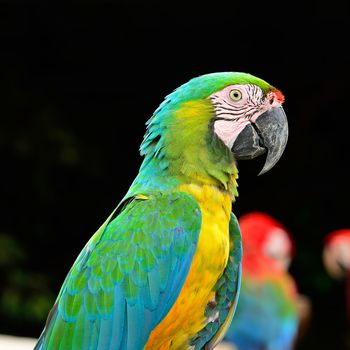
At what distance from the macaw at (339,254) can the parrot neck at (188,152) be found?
269cm

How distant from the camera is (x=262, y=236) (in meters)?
3.41

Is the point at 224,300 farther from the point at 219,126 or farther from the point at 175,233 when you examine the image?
the point at 219,126

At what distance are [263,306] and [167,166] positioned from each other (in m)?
1.66

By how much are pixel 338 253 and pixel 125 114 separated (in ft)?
4.89

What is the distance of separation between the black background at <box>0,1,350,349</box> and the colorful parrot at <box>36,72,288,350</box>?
2.89 metres

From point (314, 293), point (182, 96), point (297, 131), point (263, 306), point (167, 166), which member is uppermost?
point (182, 96)

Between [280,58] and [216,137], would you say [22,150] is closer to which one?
[280,58]

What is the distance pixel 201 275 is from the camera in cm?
165

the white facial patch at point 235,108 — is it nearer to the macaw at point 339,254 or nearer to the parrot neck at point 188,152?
the parrot neck at point 188,152

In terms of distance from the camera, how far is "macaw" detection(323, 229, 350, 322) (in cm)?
426

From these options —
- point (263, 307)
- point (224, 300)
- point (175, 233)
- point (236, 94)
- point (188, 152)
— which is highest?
point (236, 94)

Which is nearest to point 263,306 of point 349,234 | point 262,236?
point 262,236

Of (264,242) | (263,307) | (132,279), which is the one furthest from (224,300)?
(264,242)

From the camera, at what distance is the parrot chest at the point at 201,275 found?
164 centimetres
